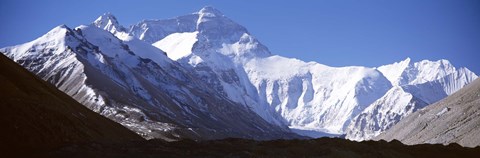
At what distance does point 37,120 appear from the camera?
76.1 m

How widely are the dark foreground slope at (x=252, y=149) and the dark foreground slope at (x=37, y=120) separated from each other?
20.5ft

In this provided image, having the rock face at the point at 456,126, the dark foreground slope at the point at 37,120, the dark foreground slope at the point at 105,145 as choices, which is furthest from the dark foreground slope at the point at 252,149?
the rock face at the point at 456,126

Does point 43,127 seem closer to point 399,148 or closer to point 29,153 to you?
point 29,153

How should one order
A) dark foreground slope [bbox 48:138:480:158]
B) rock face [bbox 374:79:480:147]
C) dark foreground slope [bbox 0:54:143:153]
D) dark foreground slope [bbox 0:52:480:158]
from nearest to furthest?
1. dark foreground slope [bbox 48:138:480:158]
2. dark foreground slope [bbox 0:52:480:158]
3. dark foreground slope [bbox 0:54:143:153]
4. rock face [bbox 374:79:480:147]

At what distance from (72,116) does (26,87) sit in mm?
15149

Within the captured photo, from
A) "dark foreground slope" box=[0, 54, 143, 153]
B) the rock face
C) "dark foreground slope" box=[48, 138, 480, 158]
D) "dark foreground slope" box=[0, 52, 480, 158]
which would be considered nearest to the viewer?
"dark foreground slope" box=[48, 138, 480, 158]

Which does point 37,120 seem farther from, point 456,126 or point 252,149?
point 456,126

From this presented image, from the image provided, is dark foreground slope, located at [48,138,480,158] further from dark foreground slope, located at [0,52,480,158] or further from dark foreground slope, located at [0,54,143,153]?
dark foreground slope, located at [0,54,143,153]

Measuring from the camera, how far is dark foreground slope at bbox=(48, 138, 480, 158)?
64438 mm

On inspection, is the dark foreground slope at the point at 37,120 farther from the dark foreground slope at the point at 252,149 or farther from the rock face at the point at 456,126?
the rock face at the point at 456,126

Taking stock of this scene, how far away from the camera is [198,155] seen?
2554 inches

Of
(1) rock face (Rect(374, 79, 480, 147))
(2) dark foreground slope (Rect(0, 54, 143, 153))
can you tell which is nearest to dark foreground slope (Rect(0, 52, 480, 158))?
(2) dark foreground slope (Rect(0, 54, 143, 153))

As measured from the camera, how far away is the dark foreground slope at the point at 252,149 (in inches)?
2537

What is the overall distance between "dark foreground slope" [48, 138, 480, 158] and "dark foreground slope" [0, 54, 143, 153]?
624cm
